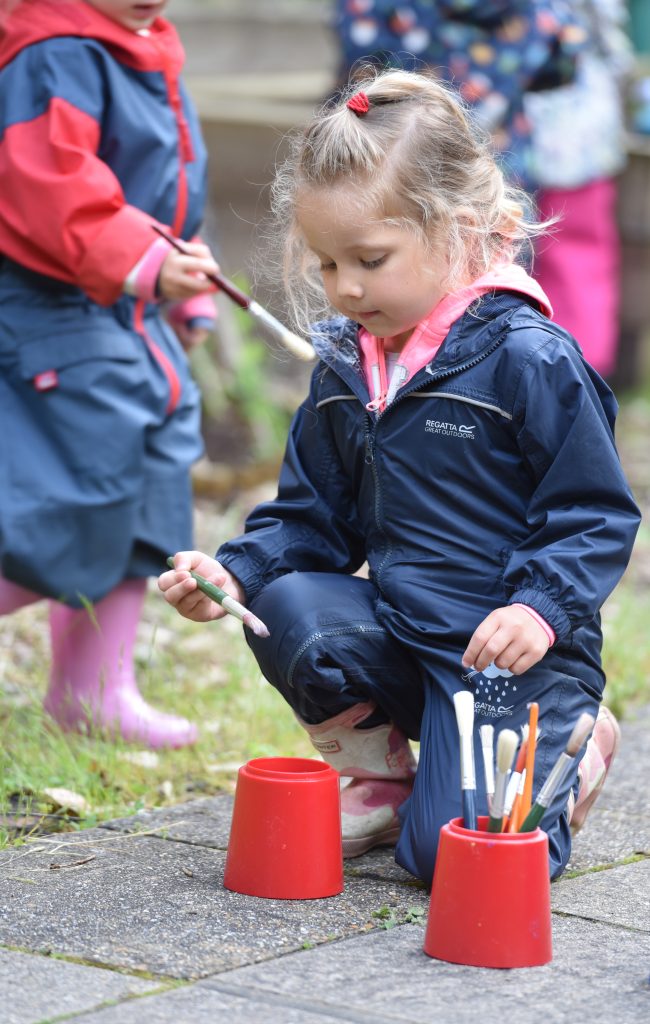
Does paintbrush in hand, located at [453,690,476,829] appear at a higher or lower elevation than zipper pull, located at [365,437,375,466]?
lower

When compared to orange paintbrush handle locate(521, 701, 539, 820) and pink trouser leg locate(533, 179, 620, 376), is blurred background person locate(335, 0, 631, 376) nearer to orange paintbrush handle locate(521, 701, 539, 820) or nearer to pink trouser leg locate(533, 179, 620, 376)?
pink trouser leg locate(533, 179, 620, 376)

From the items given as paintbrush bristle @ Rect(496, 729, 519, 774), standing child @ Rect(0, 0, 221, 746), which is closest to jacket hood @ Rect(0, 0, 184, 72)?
standing child @ Rect(0, 0, 221, 746)

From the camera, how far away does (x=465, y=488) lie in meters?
2.45

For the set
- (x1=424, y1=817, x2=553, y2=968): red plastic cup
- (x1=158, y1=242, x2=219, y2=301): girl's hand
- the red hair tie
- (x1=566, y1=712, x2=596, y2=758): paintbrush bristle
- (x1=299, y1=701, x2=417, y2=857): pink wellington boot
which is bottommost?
(x1=299, y1=701, x2=417, y2=857): pink wellington boot

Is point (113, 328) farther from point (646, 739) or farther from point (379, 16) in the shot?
point (379, 16)

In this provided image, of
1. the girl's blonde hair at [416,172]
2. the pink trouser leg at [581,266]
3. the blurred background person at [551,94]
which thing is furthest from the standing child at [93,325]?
the pink trouser leg at [581,266]

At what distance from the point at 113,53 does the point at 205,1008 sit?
1.89 meters

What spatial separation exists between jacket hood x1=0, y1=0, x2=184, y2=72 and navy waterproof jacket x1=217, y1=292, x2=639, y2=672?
757 mm

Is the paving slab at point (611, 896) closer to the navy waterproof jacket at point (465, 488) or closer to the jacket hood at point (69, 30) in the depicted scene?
the navy waterproof jacket at point (465, 488)

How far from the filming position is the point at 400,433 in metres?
2.46

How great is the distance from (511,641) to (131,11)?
1.52 meters

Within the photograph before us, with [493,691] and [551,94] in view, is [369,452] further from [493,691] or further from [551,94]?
[551,94]

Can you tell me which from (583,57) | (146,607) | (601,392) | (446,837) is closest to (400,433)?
(601,392)

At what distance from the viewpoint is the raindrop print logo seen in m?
2.37
